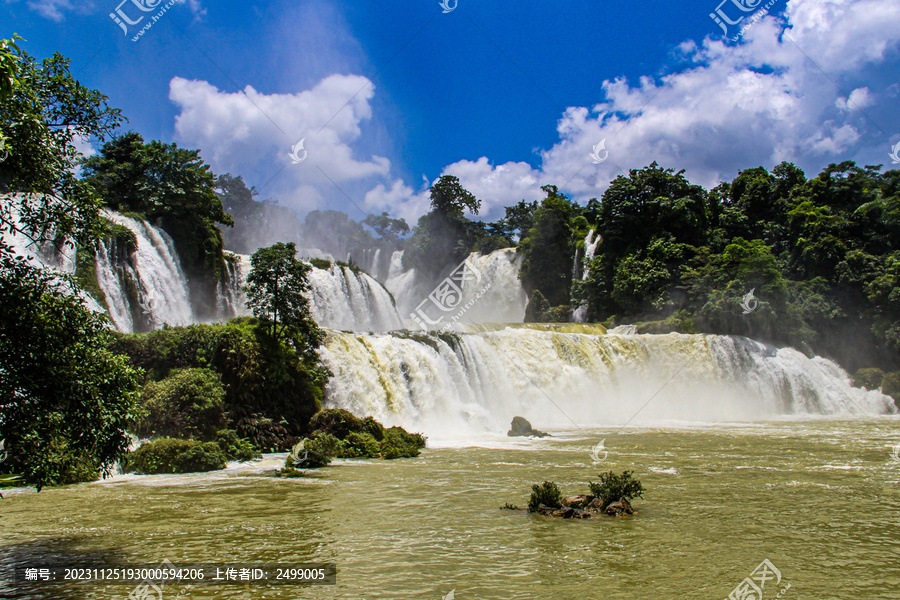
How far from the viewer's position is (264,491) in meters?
9.39

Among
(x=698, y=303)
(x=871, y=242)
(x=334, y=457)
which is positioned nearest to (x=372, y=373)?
(x=334, y=457)

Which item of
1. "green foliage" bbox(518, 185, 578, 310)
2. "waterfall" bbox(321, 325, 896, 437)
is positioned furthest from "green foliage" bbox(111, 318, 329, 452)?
"green foliage" bbox(518, 185, 578, 310)

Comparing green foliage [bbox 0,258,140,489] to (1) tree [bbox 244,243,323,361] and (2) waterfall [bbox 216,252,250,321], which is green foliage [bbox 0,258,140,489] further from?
(2) waterfall [bbox 216,252,250,321]

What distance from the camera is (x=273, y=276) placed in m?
16.7

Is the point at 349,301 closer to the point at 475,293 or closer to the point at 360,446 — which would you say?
the point at 360,446

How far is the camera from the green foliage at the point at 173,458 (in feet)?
37.2

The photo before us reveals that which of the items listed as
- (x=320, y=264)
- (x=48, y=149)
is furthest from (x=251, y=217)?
(x=48, y=149)

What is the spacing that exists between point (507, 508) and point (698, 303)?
2876 cm

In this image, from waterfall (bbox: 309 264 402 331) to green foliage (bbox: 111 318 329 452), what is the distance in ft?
42.2

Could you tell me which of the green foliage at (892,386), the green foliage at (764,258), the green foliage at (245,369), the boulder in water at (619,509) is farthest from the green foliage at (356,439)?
the green foliage at (892,386)

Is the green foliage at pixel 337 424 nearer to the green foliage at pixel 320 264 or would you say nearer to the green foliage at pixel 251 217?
the green foliage at pixel 320 264

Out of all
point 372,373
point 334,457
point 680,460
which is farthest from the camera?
→ point 372,373

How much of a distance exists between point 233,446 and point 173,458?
1664 millimetres

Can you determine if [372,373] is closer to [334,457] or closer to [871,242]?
[334,457]
